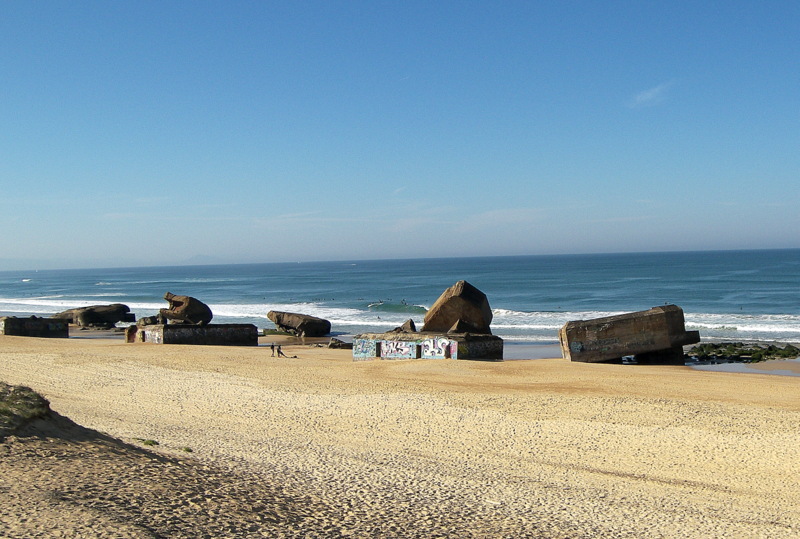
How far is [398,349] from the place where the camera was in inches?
915

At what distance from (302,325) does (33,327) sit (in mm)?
12782

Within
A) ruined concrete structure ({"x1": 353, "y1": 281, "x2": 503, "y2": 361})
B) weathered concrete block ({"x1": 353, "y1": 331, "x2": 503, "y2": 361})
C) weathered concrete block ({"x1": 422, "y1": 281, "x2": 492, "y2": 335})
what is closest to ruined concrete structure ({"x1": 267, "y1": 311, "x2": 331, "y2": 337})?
ruined concrete structure ({"x1": 353, "y1": 281, "x2": 503, "y2": 361})

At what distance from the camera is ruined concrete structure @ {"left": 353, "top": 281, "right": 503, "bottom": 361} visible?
22328 mm

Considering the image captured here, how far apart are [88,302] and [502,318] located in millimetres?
46076

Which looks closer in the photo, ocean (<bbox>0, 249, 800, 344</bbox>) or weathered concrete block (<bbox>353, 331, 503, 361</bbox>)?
weathered concrete block (<bbox>353, 331, 503, 361</bbox>)

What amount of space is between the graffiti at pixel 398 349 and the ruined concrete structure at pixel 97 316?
26.8m

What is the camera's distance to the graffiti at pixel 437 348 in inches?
874

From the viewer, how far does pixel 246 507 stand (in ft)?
20.9

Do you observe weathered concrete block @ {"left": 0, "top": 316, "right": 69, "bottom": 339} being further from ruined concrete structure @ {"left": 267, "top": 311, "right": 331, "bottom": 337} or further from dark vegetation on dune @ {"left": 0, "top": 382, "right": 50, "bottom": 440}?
dark vegetation on dune @ {"left": 0, "top": 382, "right": 50, "bottom": 440}

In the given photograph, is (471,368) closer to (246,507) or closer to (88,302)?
(246,507)

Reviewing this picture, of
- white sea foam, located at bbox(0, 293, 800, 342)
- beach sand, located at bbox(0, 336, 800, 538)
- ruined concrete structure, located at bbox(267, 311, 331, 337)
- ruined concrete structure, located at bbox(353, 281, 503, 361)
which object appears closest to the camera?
beach sand, located at bbox(0, 336, 800, 538)

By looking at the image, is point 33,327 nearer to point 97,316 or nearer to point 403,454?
point 97,316

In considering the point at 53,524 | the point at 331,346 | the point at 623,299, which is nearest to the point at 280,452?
the point at 53,524

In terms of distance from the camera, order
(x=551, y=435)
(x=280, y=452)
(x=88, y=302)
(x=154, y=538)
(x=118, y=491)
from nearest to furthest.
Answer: (x=154, y=538), (x=118, y=491), (x=280, y=452), (x=551, y=435), (x=88, y=302)
